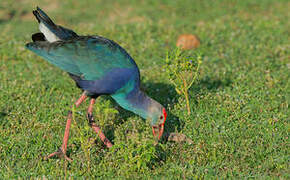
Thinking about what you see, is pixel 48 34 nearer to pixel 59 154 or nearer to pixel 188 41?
pixel 59 154

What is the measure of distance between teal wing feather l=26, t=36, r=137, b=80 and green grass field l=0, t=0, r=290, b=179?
0.62 m

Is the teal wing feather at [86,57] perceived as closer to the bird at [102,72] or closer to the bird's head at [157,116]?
the bird at [102,72]

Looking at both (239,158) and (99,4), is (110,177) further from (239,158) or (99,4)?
(99,4)

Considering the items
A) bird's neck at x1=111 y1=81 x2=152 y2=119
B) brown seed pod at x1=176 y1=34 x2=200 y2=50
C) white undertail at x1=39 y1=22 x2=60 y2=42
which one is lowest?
brown seed pod at x1=176 y1=34 x2=200 y2=50

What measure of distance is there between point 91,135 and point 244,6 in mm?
7470


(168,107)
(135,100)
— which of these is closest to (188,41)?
(168,107)

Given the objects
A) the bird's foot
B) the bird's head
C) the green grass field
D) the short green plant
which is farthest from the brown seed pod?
the bird's foot

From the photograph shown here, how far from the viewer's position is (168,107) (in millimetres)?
6281

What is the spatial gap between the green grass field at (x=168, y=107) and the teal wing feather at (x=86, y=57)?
62cm

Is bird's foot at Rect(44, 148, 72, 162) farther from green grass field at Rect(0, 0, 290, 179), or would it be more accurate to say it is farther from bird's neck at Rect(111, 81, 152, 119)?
bird's neck at Rect(111, 81, 152, 119)

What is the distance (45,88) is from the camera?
6996 mm

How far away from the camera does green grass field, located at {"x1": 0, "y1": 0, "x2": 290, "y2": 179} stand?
4.87 m

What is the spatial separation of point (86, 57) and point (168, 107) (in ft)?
5.26

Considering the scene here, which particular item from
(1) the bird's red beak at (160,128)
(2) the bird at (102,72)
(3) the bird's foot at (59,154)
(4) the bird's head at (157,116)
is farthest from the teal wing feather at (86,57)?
(3) the bird's foot at (59,154)
